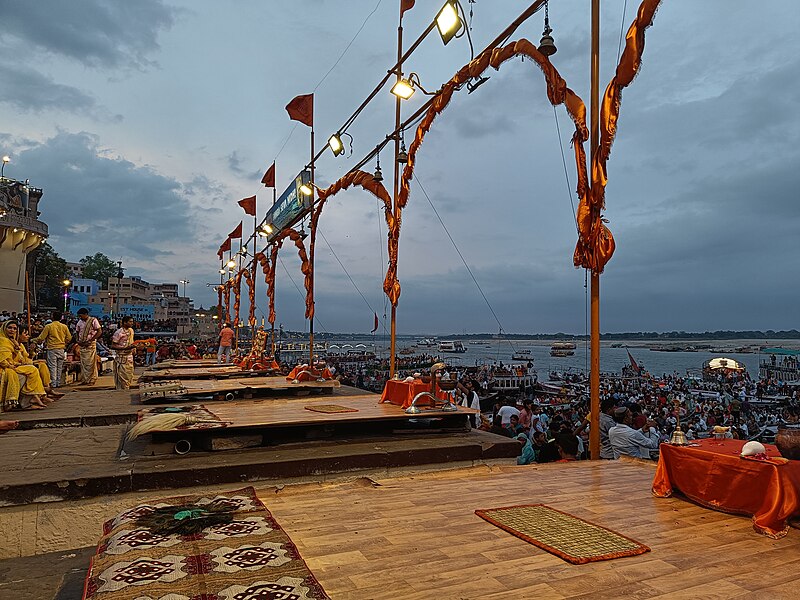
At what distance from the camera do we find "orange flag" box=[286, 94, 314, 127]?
12701mm

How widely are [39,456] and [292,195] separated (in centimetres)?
958

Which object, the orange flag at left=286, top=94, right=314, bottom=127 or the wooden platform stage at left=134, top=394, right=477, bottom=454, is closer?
the wooden platform stage at left=134, top=394, right=477, bottom=454

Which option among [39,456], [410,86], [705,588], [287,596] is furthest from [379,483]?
[410,86]

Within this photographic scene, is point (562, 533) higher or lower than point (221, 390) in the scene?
lower

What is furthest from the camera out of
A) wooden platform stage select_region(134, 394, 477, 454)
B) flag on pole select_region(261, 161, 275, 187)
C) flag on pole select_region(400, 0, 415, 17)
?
flag on pole select_region(261, 161, 275, 187)

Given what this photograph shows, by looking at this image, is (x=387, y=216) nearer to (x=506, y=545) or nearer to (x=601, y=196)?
(x=601, y=196)

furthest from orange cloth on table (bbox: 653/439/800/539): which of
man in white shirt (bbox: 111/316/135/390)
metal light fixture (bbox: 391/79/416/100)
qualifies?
man in white shirt (bbox: 111/316/135/390)

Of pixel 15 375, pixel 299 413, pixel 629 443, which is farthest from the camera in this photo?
pixel 15 375

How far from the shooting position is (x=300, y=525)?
3.67 metres

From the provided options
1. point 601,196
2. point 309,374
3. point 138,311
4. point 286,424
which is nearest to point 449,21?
point 601,196

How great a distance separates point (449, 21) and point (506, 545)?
544cm

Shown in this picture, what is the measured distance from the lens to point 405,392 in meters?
7.61

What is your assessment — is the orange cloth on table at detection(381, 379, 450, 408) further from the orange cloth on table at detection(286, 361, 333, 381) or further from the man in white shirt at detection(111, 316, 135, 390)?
the man in white shirt at detection(111, 316, 135, 390)

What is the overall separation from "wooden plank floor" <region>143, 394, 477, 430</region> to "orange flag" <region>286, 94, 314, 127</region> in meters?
7.24
